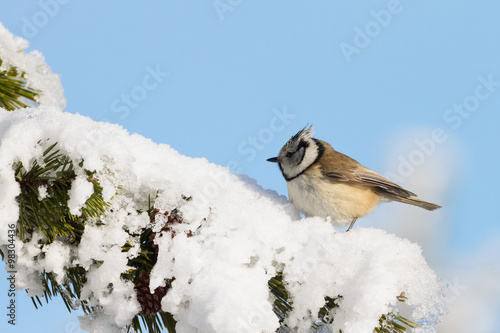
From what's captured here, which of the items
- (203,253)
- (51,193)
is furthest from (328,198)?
(51,193)

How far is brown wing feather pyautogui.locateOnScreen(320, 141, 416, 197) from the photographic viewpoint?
374 centimetres

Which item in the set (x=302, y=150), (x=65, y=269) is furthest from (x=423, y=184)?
(x=65, y=269)

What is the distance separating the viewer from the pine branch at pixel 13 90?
314cm

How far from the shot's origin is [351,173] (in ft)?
12.5

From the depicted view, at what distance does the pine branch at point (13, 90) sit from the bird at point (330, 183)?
1.98 metres

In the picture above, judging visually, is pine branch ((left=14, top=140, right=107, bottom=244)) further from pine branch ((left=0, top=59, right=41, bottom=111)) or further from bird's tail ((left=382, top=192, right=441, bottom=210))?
bird's tail ((left=382, top=192, right=441, bottom=210))

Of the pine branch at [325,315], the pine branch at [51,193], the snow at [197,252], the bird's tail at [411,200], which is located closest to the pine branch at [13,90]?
the snow at [197,252]

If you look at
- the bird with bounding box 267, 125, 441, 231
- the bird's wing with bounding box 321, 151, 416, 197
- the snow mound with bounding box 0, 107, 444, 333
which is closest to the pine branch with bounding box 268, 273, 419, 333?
the snow mound with bounding box 0, 107, 444, 333

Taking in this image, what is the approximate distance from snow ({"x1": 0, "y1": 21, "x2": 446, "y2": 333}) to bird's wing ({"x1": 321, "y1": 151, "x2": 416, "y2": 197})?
1.21 metres

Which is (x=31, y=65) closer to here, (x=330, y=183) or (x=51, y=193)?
(x=51, y=193)

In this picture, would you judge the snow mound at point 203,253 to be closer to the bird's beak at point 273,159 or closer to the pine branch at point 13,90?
the pine branch at point 13,90

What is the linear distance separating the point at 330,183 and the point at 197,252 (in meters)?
1.78

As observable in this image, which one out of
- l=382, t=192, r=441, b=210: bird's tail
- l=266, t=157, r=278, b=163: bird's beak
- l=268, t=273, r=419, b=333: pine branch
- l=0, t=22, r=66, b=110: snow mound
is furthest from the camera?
l=266, t=157, r=278, b=163: bird's beak

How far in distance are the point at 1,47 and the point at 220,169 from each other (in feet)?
5.81
